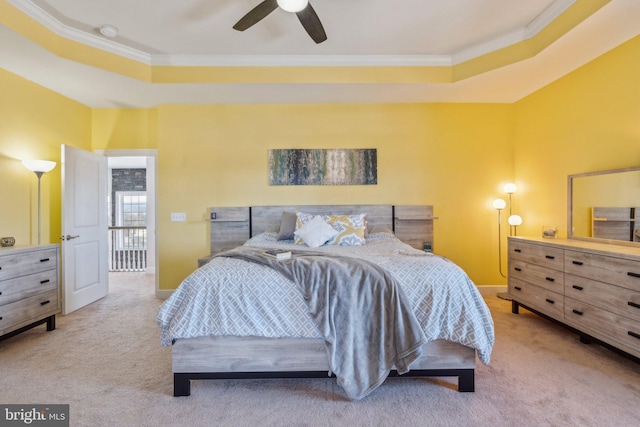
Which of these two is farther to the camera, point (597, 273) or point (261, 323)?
point (597, 273)

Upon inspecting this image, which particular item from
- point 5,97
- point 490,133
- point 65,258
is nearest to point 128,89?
point 5,97

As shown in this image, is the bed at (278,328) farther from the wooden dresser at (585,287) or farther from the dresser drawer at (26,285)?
the dresser drawer at (26,285)

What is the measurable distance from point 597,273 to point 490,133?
229 centimetres

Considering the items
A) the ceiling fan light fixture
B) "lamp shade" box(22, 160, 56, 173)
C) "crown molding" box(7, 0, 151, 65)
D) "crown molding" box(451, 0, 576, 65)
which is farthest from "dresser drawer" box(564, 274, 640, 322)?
"lamp shade" box(22, 160, 56, 173)

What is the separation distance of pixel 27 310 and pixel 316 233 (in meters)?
2.67

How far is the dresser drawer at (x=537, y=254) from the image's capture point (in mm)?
2736

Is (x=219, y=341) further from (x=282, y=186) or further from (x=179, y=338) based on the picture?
(x=282, y=186)

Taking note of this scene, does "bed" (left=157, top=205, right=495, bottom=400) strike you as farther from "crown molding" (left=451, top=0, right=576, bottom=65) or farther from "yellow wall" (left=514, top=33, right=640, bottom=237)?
"crown molding" (left=451, top=0, right=576, bottom=65)

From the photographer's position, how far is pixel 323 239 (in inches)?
121

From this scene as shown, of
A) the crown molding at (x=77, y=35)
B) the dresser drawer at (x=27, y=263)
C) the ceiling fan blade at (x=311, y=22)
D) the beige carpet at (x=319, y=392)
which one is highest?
the crown molding at (x=77, y=35)

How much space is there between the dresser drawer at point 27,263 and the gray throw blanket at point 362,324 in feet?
8.30

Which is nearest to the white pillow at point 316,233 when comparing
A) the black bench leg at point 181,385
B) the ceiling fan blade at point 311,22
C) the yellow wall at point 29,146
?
the black bench leg at point 181,385

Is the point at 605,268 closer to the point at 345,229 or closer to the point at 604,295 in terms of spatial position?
the point at 604,295

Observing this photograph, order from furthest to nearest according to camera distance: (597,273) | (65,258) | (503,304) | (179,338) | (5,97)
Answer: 1. (503,304)
2. (65,258)
3. (5,97)
4. (597,273)
5. (179,338)
